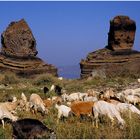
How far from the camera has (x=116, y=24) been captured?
2213 inches

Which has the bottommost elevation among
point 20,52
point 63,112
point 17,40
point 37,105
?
point 20,52

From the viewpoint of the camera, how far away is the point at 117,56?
5272cm

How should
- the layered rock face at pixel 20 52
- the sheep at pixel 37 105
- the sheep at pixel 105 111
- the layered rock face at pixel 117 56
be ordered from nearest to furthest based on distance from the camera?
the sheep at pixel 105 111 → the sheep at pixel 37 105 → the layered rock face at pixel 117 56 → the layered rock face at pixel 20 52

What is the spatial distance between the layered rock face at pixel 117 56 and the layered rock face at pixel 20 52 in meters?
4.26

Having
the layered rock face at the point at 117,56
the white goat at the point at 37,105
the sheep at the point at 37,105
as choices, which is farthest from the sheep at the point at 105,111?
the layered rock face at the point at 117,56

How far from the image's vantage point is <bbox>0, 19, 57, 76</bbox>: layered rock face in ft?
168

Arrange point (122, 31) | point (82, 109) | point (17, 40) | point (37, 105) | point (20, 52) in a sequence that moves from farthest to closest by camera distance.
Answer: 1. point (122, 31)
2. point (17, 40)
3. point (20, 52)
4. point (37, 105)
5. point (82, 109)

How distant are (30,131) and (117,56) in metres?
39.6

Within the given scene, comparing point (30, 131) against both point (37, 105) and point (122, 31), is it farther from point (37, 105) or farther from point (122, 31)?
point (122, 31)

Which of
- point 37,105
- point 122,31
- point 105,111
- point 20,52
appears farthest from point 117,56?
point 105,111

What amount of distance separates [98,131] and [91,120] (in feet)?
6.89

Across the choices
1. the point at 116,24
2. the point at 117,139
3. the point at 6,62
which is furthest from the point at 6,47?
the point at 117,139

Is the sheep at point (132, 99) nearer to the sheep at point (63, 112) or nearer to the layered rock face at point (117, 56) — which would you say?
the sheep at point (63, 112)

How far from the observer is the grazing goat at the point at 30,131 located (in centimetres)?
1339
